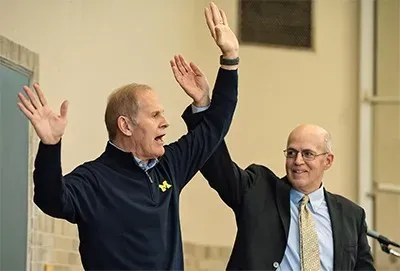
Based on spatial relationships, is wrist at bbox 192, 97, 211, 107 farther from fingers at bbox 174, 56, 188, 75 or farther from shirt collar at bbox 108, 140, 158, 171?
shirt collar at bbox 108, 140, 158, 171

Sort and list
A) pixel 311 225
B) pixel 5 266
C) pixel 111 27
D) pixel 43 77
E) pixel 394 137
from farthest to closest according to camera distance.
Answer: pixel 394 137
pixel 111 27
pixel 43 77
pixel 5 266
pixel 311 225

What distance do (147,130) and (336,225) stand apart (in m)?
0.84

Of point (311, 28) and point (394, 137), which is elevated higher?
point (311, 28)

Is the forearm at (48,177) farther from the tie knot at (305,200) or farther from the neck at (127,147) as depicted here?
the tie knot at (305,200)

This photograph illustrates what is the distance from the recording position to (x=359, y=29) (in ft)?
15.1

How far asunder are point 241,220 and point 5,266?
1171 mm

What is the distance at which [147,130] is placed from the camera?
2.50m

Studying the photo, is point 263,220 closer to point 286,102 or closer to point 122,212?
point 122,212

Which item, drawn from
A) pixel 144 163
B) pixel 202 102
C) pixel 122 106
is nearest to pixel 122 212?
pixel 144 163

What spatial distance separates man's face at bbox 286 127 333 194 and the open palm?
42cm

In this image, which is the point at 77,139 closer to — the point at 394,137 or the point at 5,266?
the point at 5,266

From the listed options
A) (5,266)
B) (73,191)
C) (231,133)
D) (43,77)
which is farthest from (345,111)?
(73,191)

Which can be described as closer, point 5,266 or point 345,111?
point 5,266

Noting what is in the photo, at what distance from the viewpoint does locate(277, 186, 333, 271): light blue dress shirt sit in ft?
9.29
